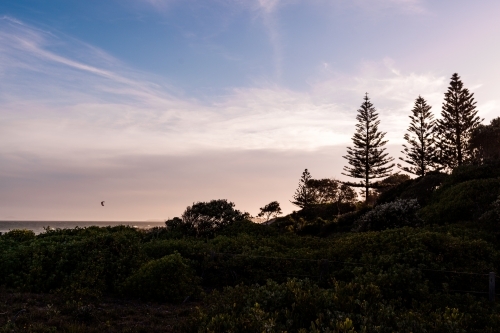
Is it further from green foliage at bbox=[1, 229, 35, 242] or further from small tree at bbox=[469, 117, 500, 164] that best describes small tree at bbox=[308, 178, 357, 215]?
green foliage at bbox=[1, 229, 35, 242]

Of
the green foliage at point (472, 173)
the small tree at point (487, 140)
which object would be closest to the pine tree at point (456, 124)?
the small tree at point (487, 140)

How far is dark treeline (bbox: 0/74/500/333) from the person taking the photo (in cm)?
646

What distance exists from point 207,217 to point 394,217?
966 cm

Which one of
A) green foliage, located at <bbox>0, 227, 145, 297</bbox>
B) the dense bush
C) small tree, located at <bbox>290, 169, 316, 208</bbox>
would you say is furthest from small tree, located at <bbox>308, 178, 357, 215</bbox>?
the dense bush

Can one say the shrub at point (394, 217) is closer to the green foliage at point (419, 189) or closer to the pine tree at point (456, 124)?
the green foliage at point (419, 189)

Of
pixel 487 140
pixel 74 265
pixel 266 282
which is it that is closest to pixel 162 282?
pixel 266 282

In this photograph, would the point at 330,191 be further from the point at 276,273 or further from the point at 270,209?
the point at 276,273

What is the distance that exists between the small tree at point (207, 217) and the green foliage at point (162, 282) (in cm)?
922

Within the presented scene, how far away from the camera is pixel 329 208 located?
132ft

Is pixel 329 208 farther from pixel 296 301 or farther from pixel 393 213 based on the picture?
pixel 296 301

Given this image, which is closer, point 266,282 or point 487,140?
point 266,282

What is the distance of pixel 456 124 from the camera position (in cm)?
4309

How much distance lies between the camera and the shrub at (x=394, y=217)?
1997 cm

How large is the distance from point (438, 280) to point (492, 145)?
2959 centimetres
